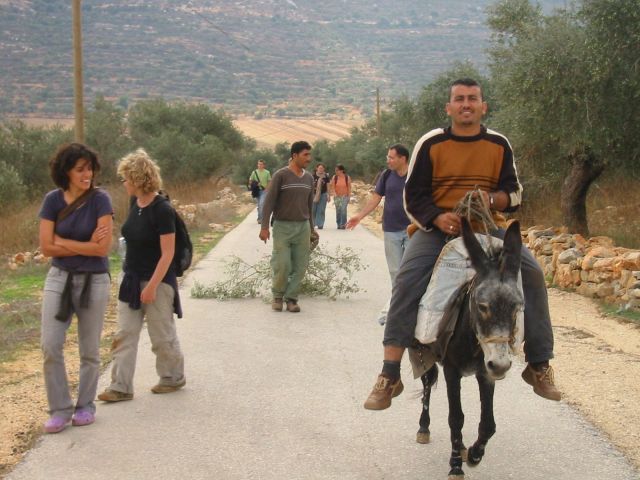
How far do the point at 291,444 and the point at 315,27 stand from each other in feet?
382

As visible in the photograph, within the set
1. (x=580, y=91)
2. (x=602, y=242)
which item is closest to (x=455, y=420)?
(x=602, y=242)

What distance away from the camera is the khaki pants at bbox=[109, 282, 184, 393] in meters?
7.52

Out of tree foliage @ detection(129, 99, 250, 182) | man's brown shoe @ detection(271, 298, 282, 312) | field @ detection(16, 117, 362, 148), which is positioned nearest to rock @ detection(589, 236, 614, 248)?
man's brown shoe @ detection(271, 298, 282, 312)

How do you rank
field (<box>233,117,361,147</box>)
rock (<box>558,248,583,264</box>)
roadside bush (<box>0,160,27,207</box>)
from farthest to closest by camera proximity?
field (<box>233,117,361,147</box>) → roadside bush (<box>0,160,27,207</box>) → rock (<box>558,248,583,264</box>)

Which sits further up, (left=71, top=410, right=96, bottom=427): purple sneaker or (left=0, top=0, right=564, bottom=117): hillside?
(left=0, top=0, right=564, bottom=117): hillside

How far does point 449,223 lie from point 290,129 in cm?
9125

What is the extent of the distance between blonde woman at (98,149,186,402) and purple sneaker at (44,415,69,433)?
31.0 inches

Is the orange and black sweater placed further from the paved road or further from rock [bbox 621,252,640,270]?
rock [bbox 621,252,640,270]

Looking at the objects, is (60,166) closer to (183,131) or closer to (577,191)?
(577,191)

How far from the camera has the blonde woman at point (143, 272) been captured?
7.45m

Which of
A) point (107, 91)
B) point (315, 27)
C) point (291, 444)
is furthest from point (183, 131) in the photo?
point (315, 27)

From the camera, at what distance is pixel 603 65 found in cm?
1484

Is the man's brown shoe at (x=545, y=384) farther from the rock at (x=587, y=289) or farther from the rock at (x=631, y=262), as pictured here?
the rock at (x=587, y=289)

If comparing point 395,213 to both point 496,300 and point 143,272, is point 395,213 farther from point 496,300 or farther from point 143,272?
point 496,300
